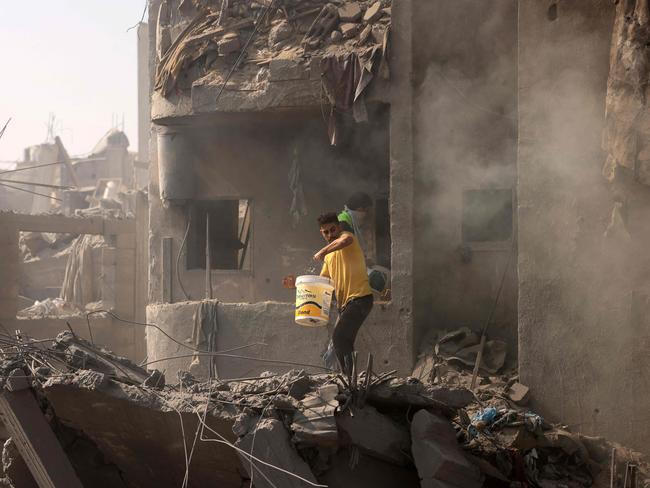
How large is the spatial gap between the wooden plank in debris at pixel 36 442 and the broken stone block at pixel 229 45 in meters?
5.64

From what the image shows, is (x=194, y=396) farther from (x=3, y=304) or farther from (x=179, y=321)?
(x=3, y=304)

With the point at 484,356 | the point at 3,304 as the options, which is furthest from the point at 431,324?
the point at 3,304

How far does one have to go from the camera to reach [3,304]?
17828 millimetres

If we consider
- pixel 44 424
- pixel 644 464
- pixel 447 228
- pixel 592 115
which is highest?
pixel 592 115

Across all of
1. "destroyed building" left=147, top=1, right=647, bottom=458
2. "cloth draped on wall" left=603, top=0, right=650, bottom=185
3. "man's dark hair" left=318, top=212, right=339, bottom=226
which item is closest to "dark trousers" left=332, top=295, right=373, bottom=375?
"man's dark hair" left=318, top=212, right=339, bottom=226

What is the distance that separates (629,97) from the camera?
818cm

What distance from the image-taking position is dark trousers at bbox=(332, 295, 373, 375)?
25.8 ft

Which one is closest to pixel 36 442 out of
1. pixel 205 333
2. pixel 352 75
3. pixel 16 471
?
pixel 16 471

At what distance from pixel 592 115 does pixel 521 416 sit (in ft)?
9.34

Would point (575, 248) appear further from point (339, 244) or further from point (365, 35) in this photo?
point (365, 35)

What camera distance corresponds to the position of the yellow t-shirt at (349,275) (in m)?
7.93

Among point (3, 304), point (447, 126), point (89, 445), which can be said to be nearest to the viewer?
point (89, 445)

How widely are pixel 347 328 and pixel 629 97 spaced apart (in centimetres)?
322

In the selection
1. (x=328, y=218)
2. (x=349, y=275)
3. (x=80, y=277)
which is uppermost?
(x=328, y=218)
